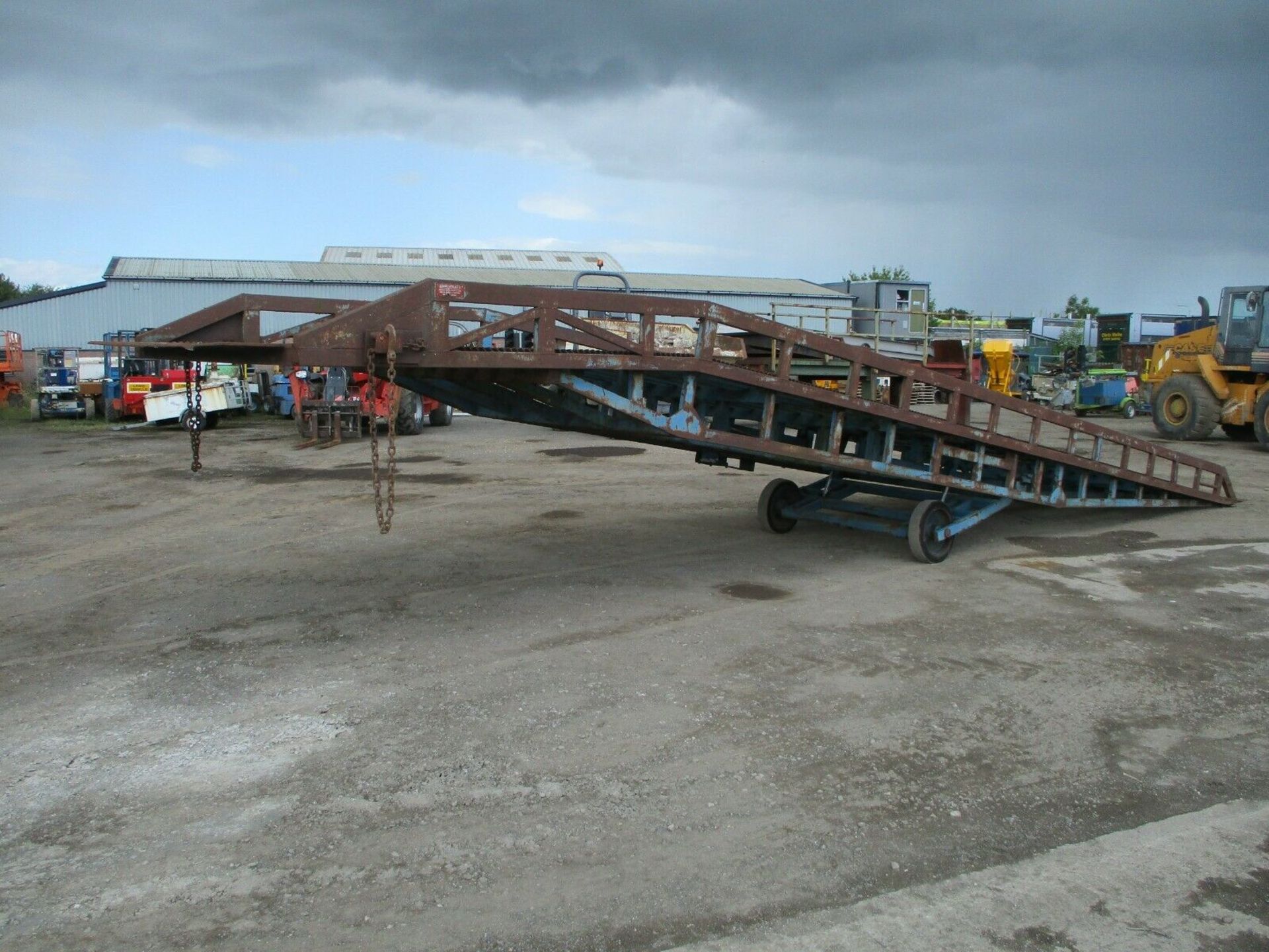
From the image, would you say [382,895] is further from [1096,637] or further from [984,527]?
[984,527]

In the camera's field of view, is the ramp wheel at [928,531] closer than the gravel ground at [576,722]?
No

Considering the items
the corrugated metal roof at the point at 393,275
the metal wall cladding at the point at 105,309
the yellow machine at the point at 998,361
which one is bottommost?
the yellow machine at the point at 998,361

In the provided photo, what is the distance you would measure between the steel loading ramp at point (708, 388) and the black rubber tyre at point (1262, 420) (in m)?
8.50

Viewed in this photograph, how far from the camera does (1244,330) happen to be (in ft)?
56.5

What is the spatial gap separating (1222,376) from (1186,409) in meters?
0.85

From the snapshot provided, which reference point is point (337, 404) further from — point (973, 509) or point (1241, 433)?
point (1241, 433)

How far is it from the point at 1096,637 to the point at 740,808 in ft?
11.2

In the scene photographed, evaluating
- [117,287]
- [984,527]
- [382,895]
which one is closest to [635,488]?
[984,527]

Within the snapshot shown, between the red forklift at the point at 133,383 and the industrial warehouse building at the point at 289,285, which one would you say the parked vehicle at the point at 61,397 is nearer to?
the red forklift at the point at 133,383

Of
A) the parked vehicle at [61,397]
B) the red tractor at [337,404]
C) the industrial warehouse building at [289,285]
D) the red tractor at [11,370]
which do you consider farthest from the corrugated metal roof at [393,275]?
the red tractor at [337,404]

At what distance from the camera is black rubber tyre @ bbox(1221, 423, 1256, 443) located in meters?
18.6

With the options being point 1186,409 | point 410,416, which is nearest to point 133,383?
point 410,416

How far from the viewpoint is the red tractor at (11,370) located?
28.1m

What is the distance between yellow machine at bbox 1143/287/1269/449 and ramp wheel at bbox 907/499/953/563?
1174cm
